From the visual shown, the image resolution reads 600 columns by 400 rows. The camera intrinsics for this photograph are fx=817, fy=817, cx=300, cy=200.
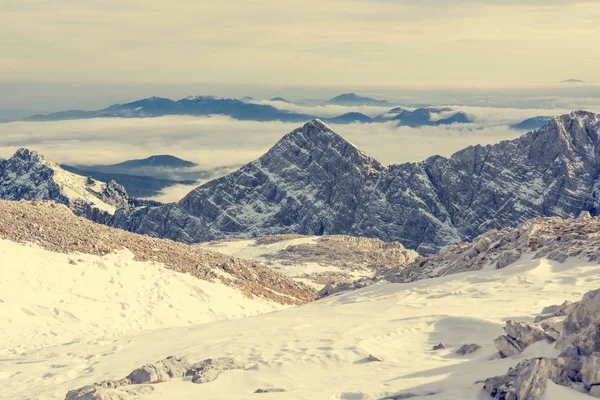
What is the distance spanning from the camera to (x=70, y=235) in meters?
54.4

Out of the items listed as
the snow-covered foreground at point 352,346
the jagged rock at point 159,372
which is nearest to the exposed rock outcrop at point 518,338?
the snow-covered foreground at point 352,346


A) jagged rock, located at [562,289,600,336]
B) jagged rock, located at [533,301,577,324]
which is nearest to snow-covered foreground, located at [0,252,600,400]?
jagged rock, located at [562,289,600,336]

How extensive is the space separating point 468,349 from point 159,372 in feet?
36.3

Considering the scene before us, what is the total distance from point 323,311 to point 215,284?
15021mm

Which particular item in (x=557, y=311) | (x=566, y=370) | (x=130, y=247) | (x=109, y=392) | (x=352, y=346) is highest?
→ (x=566, y=370)

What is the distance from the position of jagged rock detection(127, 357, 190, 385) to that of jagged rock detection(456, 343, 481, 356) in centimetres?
992

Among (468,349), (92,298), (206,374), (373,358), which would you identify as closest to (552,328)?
(468,349)

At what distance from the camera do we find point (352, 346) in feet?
104

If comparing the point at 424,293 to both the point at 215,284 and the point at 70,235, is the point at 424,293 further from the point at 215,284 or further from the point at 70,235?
the point at 70,235

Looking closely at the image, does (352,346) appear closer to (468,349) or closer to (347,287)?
(468,349)

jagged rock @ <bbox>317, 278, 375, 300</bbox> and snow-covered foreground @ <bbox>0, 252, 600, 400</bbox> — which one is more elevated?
snow-covered foreground @ <bbox>0, 252, 600, 400</bbox>

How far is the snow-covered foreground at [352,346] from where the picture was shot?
26.5 metres

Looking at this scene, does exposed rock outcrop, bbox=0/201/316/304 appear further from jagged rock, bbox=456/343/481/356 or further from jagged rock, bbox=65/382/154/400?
jagged rock, bbox=456/343/481/356

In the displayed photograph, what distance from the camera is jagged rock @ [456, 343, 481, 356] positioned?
2930cm
